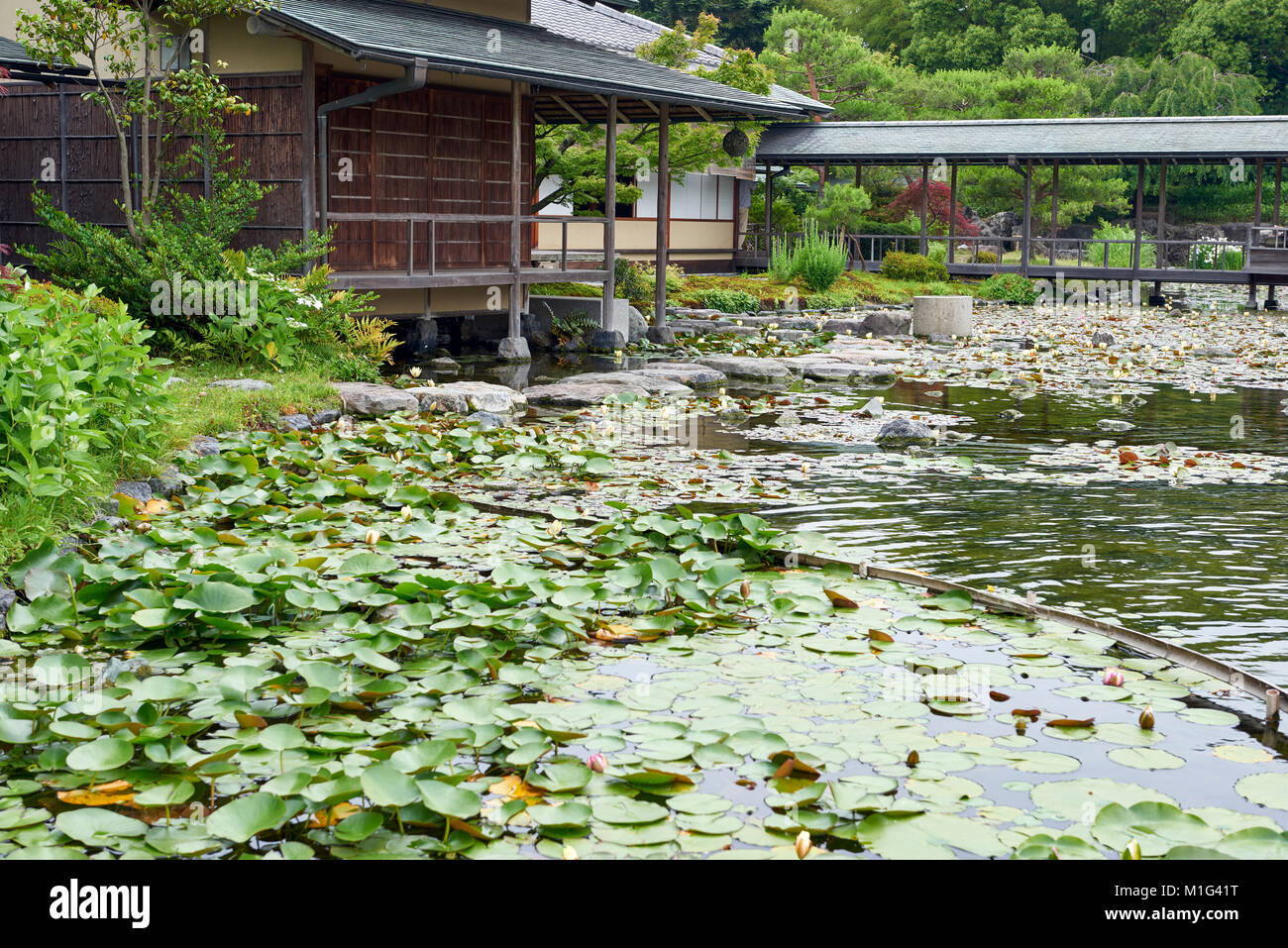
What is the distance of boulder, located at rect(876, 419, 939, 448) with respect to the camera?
10133 millimetres

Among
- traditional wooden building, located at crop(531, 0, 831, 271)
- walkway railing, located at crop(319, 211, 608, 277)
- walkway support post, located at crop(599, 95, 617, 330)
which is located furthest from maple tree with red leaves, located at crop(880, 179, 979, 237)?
walkway railing, located at crop(319, 211, 608, 277)

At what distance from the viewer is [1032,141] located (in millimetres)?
29859

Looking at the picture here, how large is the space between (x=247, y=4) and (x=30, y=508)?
784cm

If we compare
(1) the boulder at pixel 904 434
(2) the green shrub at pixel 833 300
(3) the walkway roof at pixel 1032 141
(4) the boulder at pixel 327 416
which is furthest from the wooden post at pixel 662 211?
(3) the walkway roof at pixel 1032 141

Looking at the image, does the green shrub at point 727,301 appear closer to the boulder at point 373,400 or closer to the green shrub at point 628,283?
the green shrub at point 628,283

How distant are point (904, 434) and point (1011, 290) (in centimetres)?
1916

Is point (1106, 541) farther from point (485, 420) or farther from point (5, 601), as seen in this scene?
A: point (5, 601)

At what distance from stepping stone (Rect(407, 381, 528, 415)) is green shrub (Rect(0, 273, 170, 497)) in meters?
3.24

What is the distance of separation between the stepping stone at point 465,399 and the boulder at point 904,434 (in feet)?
10.4

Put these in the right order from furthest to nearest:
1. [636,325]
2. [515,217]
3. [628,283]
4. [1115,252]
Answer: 1. [1115,252]
2. [628,283]
3. [636,325]
4. [515,217]

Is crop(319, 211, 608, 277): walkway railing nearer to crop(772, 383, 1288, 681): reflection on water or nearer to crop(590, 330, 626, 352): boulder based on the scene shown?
crop(590, 330, 626, 352): boulder

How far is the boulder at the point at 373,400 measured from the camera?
10.3 m

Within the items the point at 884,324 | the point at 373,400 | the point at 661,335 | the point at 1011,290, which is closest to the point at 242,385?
the point at 373,400

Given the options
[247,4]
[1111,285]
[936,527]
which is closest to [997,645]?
[936,527]
